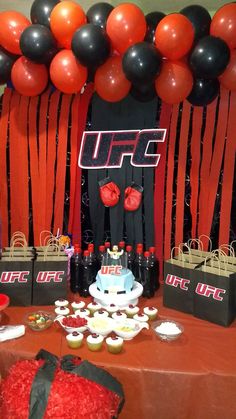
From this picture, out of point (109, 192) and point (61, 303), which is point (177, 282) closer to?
point (61, 303)

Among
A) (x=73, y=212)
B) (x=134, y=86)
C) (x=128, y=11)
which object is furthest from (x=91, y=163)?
(x=128, y=11)

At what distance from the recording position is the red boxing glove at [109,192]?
8.34 ft

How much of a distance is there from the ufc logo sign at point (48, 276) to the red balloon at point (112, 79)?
1094mm

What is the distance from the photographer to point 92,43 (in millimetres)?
2053

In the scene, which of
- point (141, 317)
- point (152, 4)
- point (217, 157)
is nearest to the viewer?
point (141, 317)

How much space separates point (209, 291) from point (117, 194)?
940 mm

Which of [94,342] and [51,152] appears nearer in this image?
[94,342]

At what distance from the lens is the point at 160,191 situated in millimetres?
2559

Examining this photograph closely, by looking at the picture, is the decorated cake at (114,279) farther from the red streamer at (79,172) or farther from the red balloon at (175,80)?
the red balloon at (175,80)

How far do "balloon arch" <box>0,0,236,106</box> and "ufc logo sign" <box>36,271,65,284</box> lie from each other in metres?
1.09

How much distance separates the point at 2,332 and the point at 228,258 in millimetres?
1245

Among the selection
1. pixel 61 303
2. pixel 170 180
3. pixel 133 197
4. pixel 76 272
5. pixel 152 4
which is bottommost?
pixel 61 303

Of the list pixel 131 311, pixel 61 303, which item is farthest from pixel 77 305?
pixel 131 311

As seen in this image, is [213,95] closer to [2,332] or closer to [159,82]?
[159,82]
